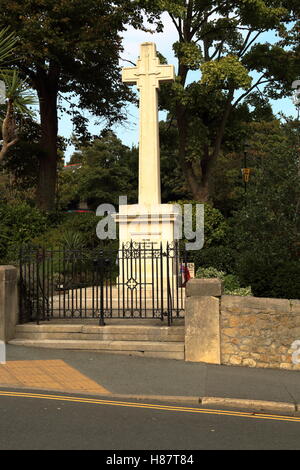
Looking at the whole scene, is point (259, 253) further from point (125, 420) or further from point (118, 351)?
point (125, 420)

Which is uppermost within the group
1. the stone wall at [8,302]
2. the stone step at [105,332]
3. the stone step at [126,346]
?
the stone wall at [8,302]

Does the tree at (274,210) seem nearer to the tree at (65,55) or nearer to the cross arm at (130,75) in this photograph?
the cross arm at (130,75)

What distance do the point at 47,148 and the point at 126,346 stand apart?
59.7ft

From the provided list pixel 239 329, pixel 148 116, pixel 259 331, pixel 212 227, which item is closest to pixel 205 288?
pixel 239 329

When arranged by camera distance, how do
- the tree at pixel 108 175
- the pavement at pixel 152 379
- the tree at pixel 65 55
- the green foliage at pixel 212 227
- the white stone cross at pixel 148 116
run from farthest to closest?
the tree at pixel 108 175
the tree at pixel 65 55
the green foliage at pixel 212 227
the white stone cross at pixel 148 116
the pavement at pixel 152 379


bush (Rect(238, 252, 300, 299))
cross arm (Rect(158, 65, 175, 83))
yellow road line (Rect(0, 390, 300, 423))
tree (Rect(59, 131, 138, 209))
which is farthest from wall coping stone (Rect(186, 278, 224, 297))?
tree (Rect(59, 131, 138, 209))

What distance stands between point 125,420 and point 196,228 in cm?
1410

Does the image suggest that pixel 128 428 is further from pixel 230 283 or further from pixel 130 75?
pixel 130 75

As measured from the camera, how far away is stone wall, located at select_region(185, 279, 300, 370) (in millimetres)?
8539

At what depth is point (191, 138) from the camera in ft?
79.0

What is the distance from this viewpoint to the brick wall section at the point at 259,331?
853 centimetres

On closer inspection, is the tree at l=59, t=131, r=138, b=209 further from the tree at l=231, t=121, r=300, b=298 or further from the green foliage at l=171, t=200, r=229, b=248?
the tree at l=231, t=121, r=300, b=298

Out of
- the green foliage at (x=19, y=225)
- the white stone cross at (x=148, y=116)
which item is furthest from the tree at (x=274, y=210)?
the green foliage at (x=19, y=225)

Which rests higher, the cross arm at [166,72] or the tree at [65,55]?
the tree at [65,55]
